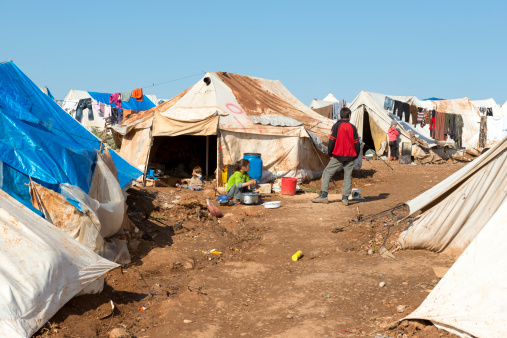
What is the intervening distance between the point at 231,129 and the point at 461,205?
709cm

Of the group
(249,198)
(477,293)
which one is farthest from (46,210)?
(249,198)

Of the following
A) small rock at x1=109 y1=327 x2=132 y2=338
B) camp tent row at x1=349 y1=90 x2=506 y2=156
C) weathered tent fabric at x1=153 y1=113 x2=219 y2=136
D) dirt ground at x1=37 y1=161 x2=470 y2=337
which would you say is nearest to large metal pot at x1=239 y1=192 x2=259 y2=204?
dirt ground at x1=37 y1=161 x2=470 y2=337

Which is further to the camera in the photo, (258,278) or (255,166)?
(255,166)

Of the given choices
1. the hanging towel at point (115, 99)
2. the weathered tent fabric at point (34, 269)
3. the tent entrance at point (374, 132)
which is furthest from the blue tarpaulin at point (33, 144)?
the hanging towel at point (115, 99)

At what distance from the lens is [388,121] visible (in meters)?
18.7

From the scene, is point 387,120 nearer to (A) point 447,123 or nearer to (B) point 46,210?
(A) point 447,123

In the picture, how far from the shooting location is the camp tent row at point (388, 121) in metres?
18.7

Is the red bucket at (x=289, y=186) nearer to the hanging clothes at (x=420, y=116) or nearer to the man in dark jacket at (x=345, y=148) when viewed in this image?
the man in dark jacket at (x=345, y=148)

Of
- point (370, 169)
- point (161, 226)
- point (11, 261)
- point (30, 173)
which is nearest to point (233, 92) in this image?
point (370, 169)

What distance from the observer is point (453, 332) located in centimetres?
331

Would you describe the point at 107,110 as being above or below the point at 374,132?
above

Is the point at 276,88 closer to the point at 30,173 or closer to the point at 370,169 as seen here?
the point at 370,169

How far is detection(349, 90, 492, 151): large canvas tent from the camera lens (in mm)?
18719

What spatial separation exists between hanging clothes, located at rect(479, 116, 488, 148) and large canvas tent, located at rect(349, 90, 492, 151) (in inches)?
8.4
